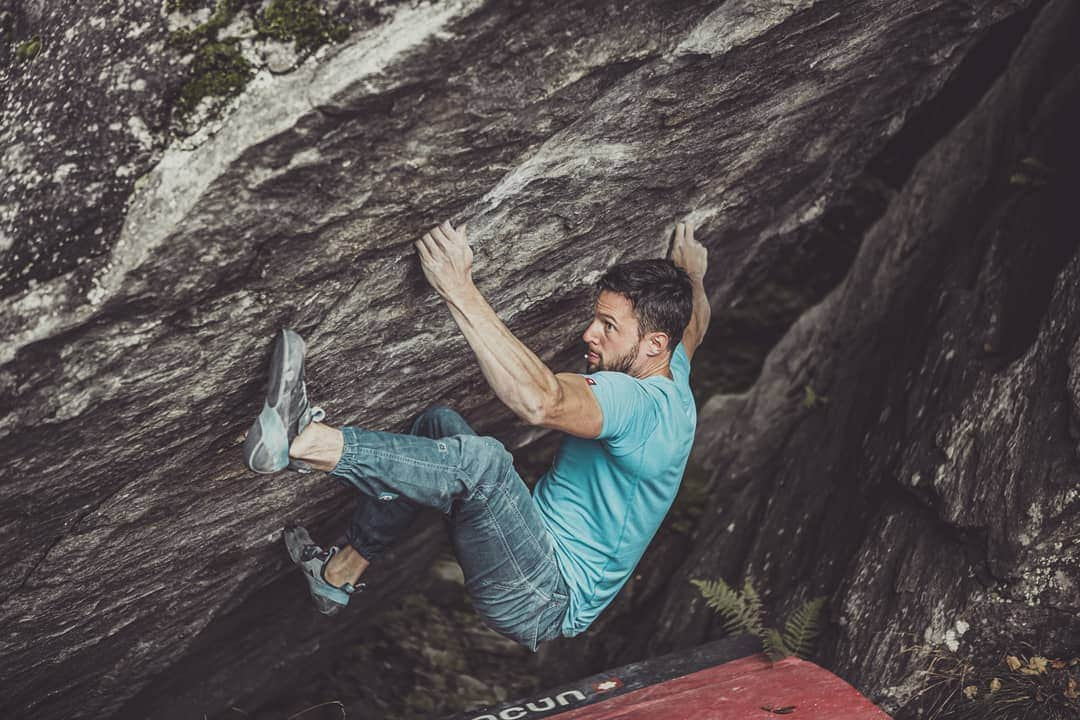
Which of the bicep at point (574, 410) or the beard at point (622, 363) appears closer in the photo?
the bicep at point (574, 410)

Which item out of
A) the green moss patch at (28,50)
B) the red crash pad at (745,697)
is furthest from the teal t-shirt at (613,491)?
the green moss patch at (28,50)

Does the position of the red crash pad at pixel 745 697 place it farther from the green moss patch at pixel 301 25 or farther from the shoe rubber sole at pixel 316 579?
the green moss patch at pixel 301 25

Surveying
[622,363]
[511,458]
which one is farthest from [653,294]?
[511,458]

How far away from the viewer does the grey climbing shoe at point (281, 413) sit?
13.7 feet

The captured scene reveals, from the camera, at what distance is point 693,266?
6027 millimetres

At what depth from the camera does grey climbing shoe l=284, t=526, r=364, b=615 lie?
552 cm

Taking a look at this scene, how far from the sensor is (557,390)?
432 cm

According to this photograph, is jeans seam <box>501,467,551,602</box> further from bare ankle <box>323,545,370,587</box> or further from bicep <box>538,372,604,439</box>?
bare ankle <box>323,545,370,587</box>

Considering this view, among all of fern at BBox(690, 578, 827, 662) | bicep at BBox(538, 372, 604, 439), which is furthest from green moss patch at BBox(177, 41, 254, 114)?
fern at BBox(690, 578, 827, 662)

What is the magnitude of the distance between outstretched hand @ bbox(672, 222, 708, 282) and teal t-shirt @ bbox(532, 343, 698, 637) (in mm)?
762

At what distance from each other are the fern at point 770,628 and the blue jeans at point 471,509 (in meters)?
1.46

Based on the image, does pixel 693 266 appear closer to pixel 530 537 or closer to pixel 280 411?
pixel 530 537

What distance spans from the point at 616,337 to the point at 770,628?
2514 mm

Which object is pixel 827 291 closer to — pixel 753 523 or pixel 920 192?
pixel 920 192
